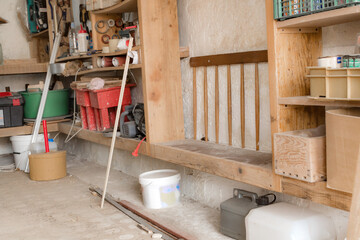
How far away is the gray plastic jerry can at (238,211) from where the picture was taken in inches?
105

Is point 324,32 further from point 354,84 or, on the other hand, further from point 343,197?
point 343,197

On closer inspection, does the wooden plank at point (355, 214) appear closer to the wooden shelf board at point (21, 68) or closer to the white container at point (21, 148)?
the white container at point (21, 148)

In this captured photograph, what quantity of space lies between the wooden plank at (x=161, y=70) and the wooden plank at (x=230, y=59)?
0.21 metres

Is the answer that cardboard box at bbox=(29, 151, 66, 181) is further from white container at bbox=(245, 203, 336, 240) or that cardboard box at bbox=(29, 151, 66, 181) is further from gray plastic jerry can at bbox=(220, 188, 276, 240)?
white container at bbox=(245, 203, 336, 240)

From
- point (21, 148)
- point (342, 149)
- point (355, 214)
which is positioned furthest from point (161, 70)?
point (21, 148)

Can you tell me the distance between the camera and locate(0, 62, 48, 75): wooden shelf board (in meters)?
5.39

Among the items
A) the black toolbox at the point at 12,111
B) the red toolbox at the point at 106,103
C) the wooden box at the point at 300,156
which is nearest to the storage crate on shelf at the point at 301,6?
the wooden box at the point at 300,156

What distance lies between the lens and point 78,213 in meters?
3.47

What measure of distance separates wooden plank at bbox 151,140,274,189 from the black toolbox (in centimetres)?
249

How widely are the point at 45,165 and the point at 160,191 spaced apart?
5.60 feet

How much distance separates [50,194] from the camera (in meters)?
4.08

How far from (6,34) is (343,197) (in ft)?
17.8

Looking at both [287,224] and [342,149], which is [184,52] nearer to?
[287,224]

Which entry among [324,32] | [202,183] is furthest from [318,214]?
[202,183]
